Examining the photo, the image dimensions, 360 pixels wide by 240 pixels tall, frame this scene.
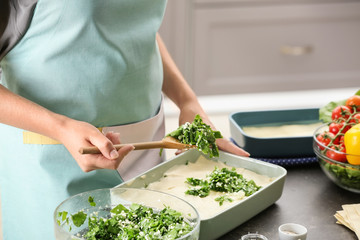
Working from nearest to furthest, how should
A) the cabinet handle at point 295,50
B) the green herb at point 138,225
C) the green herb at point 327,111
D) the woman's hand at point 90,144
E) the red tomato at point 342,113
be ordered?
1. the green herb at point 138,225
2. the woman's hand at point 90,144
3. the red tomato at point 342,113
4. the green herb at point 327,111
5. the cabinet handle at point 295,50

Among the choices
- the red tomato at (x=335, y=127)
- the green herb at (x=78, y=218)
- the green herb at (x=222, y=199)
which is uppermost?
the red tomato at (x=335, y=127)

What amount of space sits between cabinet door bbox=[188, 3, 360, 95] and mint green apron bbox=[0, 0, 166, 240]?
1.72 m

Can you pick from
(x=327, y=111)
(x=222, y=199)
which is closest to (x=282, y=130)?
(x=327, y=111)

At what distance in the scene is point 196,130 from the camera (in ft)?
4.66

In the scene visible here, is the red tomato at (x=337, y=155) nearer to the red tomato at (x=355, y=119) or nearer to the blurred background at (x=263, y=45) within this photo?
the red tomato at (x=355, y=119)

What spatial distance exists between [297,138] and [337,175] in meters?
0.24

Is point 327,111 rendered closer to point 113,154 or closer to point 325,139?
point 325,139

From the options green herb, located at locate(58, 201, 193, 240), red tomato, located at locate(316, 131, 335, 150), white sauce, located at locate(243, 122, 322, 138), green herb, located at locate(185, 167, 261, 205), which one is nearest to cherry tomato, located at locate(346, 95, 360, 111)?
red tomato, located at locate(316, 131, 335, 150)

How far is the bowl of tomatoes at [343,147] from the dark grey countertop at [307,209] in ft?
0.15

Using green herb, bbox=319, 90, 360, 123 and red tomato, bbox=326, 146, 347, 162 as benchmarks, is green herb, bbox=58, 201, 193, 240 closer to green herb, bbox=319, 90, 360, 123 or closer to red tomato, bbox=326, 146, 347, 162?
red tomato, bbox=326, 146, 347, 162

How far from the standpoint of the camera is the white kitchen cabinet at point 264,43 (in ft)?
10.6

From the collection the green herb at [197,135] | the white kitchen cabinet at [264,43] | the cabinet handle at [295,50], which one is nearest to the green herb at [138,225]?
the green herb at [197,135]

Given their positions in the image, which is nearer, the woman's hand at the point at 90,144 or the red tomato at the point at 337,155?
the woman's hand at the point at 90,144

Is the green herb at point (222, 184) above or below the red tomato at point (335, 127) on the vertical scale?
below
